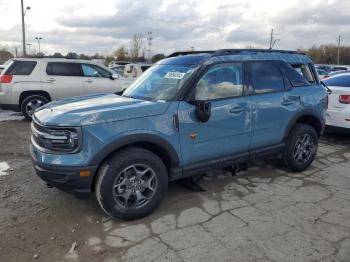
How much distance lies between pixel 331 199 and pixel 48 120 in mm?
3553

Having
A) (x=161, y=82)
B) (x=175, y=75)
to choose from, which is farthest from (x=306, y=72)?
(x=161, y=82)

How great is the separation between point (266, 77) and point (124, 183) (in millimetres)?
2521

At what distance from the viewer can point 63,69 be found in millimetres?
10703

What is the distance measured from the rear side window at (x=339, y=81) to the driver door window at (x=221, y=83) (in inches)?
155

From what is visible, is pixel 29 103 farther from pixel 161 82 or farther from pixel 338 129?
pixel 338 129

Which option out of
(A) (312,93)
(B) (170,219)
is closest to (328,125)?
(A) (312,93)

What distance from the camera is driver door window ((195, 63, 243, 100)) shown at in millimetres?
4348

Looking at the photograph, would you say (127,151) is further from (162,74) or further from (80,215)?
(162,74)

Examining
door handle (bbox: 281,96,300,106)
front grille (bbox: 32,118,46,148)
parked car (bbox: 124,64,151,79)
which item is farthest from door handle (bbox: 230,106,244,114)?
parked car (bbox: 124,64,151,79)

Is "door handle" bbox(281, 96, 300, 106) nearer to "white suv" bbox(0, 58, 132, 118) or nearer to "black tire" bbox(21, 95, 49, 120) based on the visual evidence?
"white suv" bbox(0, 58, 132, 118)

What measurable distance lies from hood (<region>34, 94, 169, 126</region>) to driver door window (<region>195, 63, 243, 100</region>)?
0.56 m

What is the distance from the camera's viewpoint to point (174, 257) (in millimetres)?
3271

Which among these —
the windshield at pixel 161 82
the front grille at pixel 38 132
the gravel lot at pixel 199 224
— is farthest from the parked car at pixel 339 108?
the front grille at pixel 38 132

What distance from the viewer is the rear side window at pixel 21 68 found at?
10.1 m
